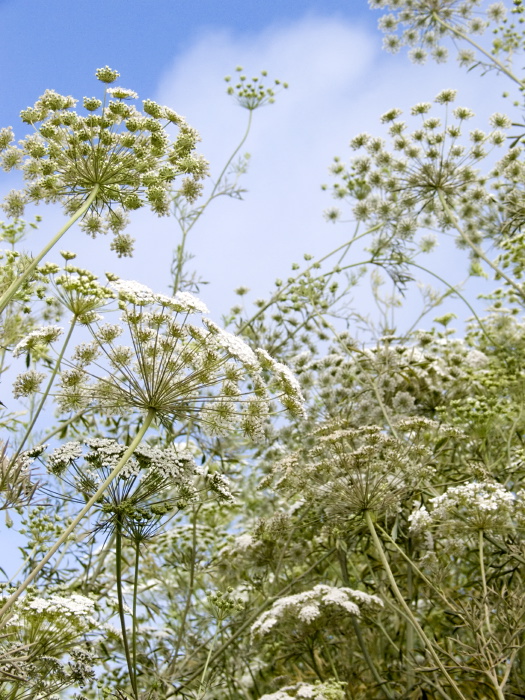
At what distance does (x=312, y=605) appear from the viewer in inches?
205

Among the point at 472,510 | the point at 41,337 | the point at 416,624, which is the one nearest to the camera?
the point at 416,624

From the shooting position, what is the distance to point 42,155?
442cm

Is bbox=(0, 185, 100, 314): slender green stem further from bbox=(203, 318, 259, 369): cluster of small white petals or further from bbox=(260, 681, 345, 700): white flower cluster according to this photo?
bbox=(260, 681, 345, 700): white flower cluster

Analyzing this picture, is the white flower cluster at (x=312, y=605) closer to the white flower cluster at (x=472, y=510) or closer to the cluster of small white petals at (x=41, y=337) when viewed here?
the white flower cluster at (x=472, y=510)

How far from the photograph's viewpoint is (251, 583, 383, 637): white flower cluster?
5.05 m

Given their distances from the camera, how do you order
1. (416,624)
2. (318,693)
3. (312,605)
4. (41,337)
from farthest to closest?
(312,605) → (318,693) → (41,337) → (416,624)

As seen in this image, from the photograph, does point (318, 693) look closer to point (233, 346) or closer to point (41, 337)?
point (233, 346)

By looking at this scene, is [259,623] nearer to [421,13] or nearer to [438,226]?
[438,226]

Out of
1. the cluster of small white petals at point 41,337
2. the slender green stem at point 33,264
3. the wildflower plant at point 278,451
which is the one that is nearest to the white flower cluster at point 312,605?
the wildflower plant at point 278,451

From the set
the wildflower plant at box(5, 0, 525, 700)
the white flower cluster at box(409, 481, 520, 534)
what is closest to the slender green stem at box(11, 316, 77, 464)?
the wildflower plant at box(5, 0, 525, 700)

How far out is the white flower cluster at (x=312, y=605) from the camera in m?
5.05

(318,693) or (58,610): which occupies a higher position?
(58,610)

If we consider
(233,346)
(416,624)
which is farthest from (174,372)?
(416,624)

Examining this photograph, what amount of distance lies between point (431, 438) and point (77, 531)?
3285 millimetres
